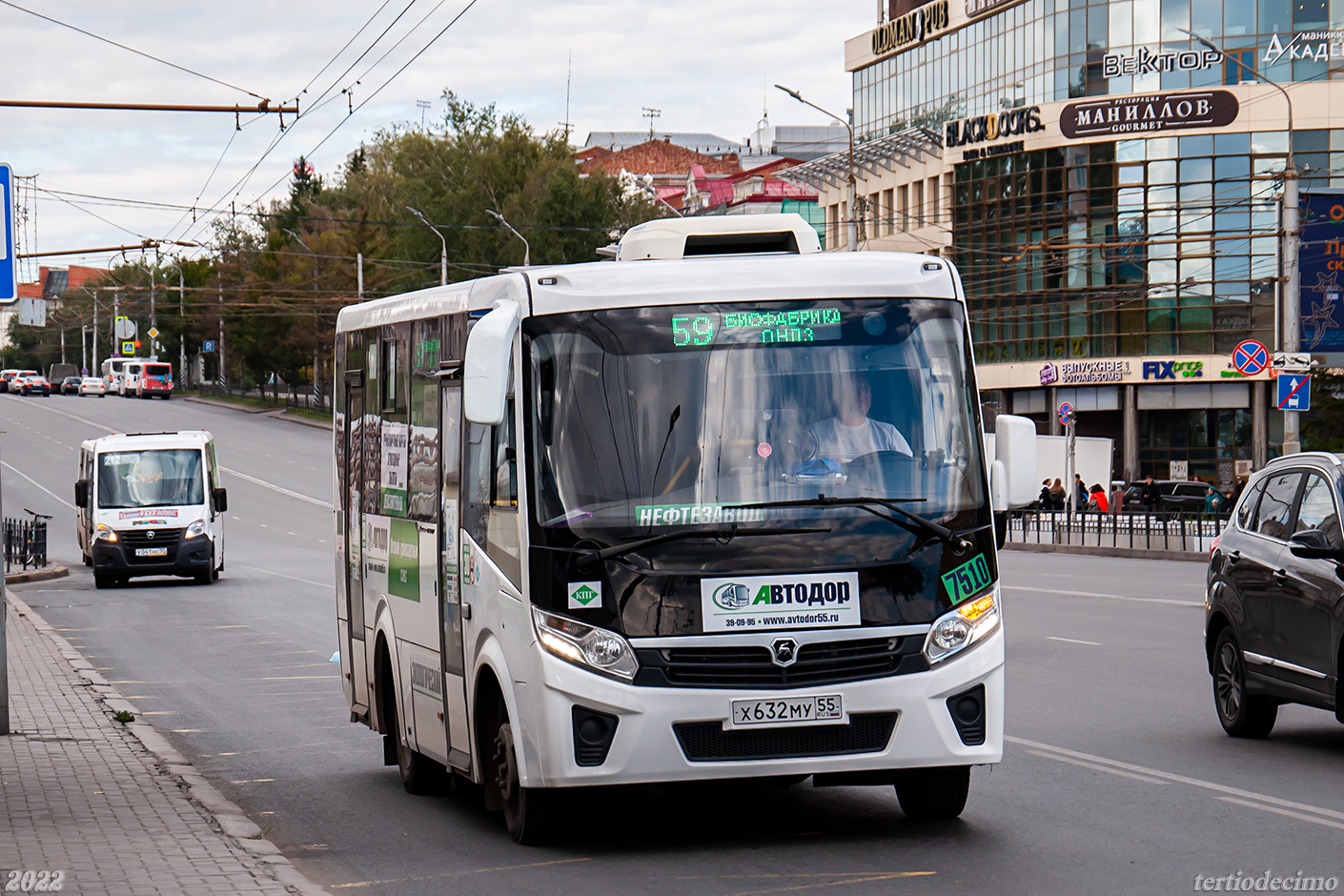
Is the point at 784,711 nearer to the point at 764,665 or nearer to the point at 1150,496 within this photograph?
the point at 764,665

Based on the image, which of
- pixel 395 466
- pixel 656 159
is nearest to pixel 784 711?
pixel 395 466

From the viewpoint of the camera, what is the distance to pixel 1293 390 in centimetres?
3073

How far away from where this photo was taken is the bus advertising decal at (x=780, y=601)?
7.61m

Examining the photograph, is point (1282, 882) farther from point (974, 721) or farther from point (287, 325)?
point (287, 325)

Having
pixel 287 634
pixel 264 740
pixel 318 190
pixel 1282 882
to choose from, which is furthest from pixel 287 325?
pixel 1282 882

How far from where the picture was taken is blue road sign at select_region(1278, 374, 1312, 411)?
3070cm

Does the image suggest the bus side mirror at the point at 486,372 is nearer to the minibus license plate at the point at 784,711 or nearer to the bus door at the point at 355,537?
the minibus license plate at the point at 784,711

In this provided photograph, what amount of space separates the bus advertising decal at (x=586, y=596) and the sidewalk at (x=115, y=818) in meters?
1.54

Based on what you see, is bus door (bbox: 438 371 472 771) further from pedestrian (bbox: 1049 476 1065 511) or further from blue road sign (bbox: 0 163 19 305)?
pedestrian (bbox: 1049 476 1065 511)

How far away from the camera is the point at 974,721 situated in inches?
311

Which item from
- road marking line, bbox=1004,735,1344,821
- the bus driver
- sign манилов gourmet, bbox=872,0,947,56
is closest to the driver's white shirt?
the bus driver

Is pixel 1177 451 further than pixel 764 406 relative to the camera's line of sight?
Yes

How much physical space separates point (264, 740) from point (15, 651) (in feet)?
24.8

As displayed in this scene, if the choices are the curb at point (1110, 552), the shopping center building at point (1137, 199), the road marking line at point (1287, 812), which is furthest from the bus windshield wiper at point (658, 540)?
the shopping center building at point (1137, 199)
